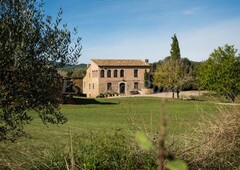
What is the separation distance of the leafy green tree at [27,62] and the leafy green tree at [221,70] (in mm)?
40798

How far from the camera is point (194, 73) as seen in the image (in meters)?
63.9

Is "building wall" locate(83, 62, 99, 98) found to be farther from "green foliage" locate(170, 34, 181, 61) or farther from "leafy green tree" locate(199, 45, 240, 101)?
"leafy green tree" locate(199, 45, 240, 101)

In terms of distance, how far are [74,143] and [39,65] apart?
73.0 inches

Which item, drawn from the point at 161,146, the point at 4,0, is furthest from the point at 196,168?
the point at 161,146

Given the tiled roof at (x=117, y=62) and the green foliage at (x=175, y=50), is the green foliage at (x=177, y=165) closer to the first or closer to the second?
the green foliage at (x=175, y=50)

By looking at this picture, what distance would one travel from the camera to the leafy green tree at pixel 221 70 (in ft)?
155

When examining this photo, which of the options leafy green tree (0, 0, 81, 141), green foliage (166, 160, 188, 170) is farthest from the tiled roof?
green foliage (166, 160, 188, 170)

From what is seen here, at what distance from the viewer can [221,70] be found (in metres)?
48.2

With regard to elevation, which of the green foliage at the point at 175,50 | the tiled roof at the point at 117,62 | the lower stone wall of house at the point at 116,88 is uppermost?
the green foliage at the point at 175,50

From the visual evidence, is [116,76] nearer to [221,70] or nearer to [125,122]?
[221,70]

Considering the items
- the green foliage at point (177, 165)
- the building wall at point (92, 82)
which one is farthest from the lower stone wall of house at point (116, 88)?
the green foliage at point (177, 165)

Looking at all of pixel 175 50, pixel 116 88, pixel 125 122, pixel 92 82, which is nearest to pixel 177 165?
pixel 125 122

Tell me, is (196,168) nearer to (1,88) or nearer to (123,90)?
(1,88)

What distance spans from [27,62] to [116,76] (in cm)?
6281
